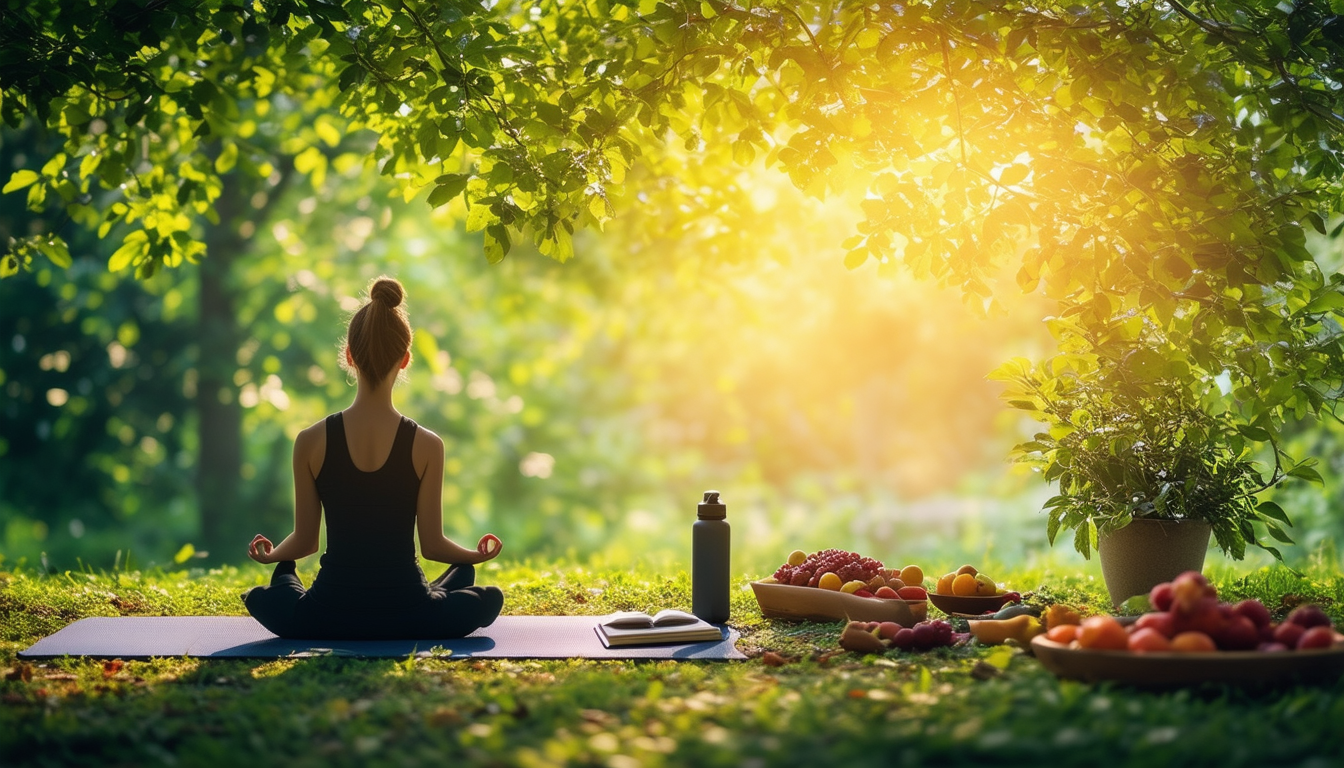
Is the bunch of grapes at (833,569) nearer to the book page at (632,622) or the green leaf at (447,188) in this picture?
the book page at (632,622)

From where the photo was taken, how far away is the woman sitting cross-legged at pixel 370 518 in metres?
4.66

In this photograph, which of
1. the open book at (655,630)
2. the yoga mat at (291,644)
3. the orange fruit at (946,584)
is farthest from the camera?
the orange fruit at (946,584)

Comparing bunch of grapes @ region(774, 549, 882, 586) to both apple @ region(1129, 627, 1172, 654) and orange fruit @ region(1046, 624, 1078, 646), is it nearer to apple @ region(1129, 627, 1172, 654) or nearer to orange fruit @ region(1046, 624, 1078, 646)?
orange fruit @ region(1046, 624, 1078, 646)

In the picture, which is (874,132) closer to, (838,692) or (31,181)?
(838,692)

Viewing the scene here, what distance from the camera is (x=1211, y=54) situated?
4766 mm

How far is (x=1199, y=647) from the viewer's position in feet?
10.8

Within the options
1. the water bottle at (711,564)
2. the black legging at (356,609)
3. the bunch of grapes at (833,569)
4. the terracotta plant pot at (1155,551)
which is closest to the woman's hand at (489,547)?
the black legging at (356,609)

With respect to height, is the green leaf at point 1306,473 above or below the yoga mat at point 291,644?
above

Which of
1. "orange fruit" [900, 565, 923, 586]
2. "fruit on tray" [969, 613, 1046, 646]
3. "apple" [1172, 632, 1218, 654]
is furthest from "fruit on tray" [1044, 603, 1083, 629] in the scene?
"orange fruit" [900, 565, 923, 586]

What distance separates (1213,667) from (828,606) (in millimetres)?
2103

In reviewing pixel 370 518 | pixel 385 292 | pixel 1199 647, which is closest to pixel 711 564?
pixel 370 518

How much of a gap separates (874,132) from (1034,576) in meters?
3.33

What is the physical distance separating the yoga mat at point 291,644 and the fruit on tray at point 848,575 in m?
0.54

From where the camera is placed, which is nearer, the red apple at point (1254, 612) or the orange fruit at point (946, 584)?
the red apple at point (1254, 612)
